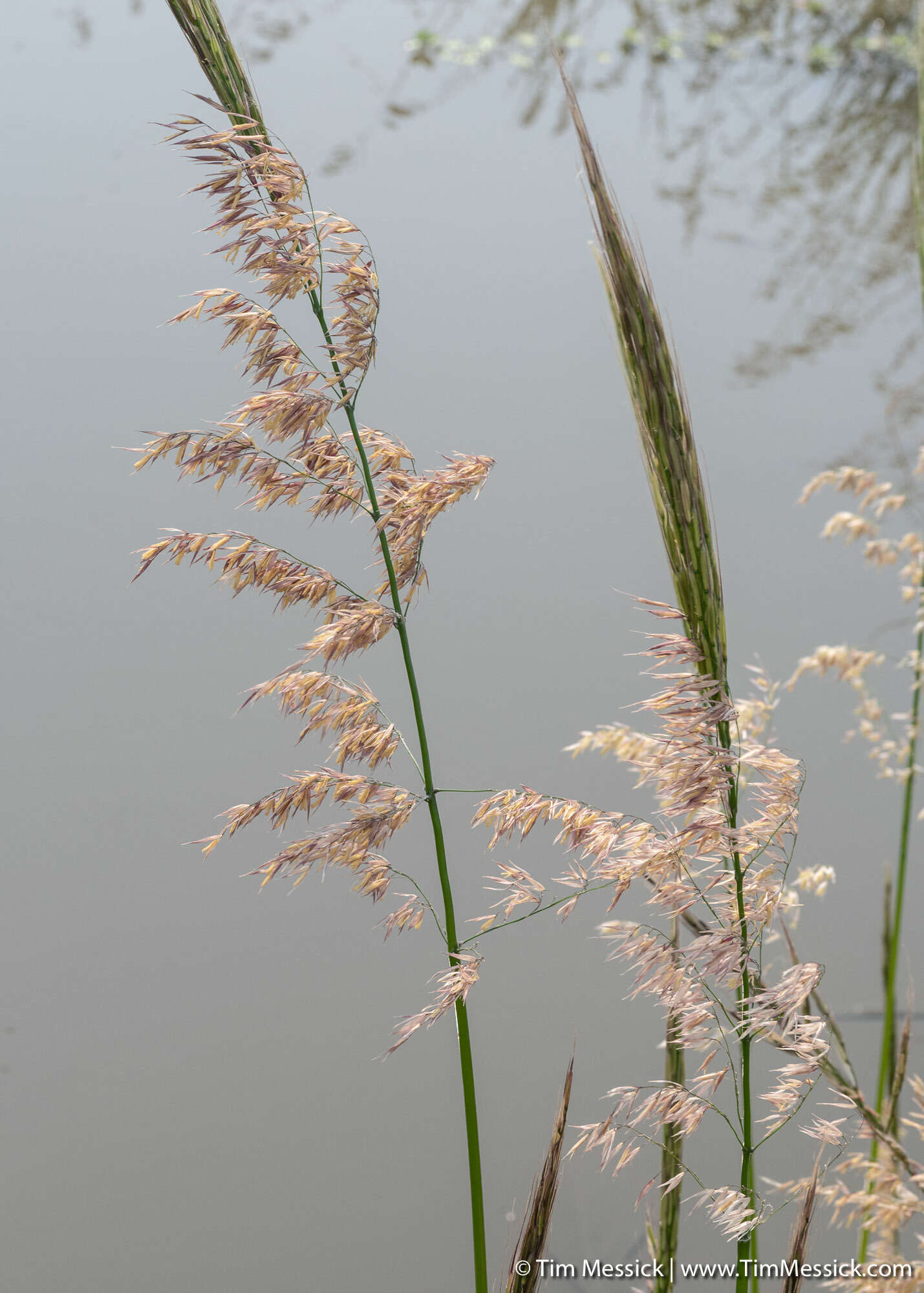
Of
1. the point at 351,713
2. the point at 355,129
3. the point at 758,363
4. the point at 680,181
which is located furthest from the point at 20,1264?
the point at 680,181

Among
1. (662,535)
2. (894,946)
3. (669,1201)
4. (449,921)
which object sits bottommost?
(669,1201)

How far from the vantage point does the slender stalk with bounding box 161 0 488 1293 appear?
1.54ft

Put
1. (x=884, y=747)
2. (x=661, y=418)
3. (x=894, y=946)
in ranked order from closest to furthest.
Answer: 1. (x=661, y=418)
2. (x=894, y=946)
3. (x=884, y=747)

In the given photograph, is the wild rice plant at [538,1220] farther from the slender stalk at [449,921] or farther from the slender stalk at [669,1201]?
the slender stalk at [669,1201]

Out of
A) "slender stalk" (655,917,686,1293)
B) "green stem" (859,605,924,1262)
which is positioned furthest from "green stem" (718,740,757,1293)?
"green stem" (859,605,924,1262)

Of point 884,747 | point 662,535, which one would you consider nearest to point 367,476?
point 662,535

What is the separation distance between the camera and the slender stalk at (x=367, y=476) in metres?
0.47

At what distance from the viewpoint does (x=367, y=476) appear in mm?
526

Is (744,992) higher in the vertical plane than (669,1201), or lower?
higher

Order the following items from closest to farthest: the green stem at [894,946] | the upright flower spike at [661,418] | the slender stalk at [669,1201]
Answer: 1. the upright flower spike at [661,418]
2. the slender stalk at [669,1201]
3. the green stem at [894,946]

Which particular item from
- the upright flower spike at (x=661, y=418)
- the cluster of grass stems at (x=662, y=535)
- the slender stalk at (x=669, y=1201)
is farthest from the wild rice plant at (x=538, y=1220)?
the upright flower spike at (x=661, y=418)

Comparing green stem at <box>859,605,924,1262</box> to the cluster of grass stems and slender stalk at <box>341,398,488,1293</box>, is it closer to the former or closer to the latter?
the cluster of grass stems

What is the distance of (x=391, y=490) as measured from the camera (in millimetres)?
566

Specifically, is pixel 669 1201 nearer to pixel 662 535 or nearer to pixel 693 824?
pixel 693 824
